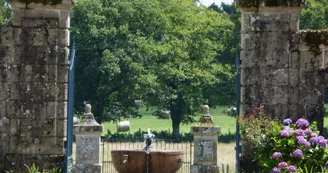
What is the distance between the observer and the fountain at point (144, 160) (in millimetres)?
18156

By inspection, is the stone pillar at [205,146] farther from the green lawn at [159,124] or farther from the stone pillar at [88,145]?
the green lawn at [159,124]

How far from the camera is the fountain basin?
59.6 feet

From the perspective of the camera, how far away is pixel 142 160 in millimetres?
18250

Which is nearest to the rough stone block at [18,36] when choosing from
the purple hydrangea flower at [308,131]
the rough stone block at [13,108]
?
the rough stone block at [13,108]

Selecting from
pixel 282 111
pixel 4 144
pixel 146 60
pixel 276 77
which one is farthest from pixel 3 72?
pixel 146 60

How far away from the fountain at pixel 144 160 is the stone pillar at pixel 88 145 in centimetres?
49

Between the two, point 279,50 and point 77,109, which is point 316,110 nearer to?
point 279,50

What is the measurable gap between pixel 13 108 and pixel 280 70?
4383 mm

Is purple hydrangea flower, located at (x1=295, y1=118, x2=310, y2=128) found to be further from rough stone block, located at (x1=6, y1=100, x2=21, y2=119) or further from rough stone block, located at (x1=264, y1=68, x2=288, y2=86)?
rough stone block, located at (x1=6, y1=100, x2=21, y2=119)

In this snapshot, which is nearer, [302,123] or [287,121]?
[302,123]

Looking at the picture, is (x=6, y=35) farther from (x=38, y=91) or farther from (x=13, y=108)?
(x=13, y=108)

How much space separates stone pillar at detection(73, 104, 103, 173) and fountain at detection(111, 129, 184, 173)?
49cm

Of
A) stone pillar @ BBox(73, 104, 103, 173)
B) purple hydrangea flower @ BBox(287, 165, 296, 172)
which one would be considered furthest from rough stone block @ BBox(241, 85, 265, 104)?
stone pillar @ BBox(73, 104, 103, 173)

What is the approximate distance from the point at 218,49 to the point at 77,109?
10.7 metres
